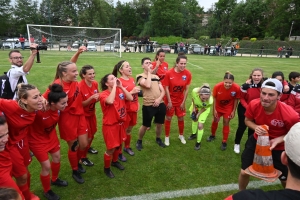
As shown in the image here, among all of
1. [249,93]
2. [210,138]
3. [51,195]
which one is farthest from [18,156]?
[210,138]

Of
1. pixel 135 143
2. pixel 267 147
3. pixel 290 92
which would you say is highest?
pixel 290 92

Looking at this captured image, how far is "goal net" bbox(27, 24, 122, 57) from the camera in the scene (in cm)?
2336

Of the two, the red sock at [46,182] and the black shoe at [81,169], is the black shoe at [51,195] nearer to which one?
the red sock at [46,182]

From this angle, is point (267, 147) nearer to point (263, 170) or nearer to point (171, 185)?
point (263, 170)

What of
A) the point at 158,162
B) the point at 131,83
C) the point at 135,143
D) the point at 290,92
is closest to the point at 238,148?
the point at 290,92

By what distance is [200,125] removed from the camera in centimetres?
467

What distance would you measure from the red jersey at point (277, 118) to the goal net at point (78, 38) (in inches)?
843

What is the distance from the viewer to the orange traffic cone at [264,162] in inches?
99.3

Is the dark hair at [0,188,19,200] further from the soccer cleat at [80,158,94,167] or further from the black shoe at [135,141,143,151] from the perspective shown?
the black shoe at [135,141,143,151]

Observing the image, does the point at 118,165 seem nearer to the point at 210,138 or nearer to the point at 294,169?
the point at 210,138

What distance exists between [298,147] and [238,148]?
3765 mm

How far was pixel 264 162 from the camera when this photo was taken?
253 cm

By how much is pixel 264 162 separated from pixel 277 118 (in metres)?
0.62

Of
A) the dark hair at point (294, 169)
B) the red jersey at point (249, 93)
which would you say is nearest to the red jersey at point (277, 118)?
the red jersey at point (249, 93)
